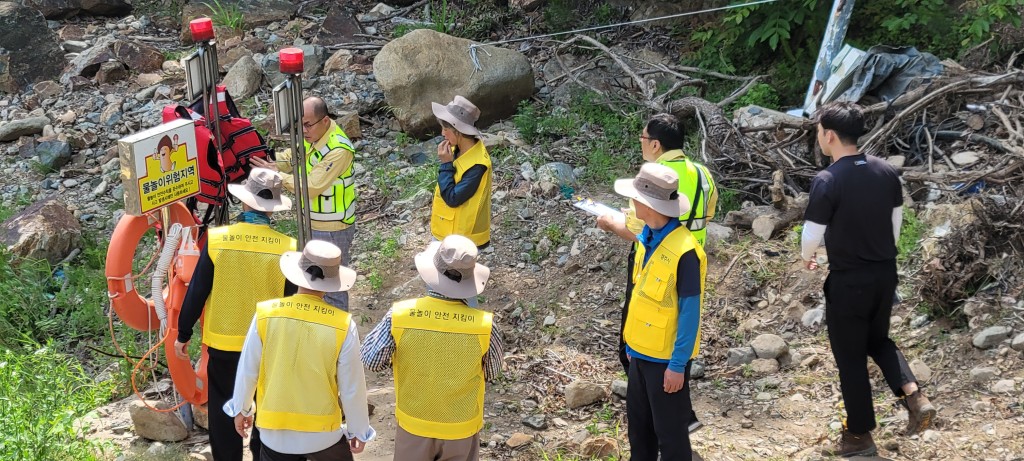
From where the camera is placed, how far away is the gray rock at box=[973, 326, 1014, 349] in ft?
16.7

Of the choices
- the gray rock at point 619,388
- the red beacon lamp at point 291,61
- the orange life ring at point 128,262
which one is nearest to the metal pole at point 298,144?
the red beacon lamp at point 291,61

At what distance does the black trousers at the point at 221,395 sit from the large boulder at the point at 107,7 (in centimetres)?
898

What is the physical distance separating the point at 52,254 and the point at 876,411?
20.6 feet

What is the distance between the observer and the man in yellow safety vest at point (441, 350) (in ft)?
11.5

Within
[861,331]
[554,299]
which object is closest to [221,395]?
[554,299]

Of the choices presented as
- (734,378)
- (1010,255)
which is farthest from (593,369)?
(1010,255)

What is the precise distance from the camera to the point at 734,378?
5480 mm

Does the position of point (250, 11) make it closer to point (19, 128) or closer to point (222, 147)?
point (19, 128)

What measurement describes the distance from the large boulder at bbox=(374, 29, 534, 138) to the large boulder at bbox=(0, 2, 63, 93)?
4065mm

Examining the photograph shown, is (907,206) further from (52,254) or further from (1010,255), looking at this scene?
(52,254)

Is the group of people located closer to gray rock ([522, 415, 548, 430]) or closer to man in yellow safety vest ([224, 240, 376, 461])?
man in yellow safety vest ([224, 240, 376, 461])

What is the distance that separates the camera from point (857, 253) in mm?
4188

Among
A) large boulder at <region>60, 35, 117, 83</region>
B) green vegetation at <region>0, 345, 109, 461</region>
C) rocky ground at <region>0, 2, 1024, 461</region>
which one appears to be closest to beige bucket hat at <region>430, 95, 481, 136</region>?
rocky ground at <region>0, 2, 1024, 461</region>

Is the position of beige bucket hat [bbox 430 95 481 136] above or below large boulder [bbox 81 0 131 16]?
above
